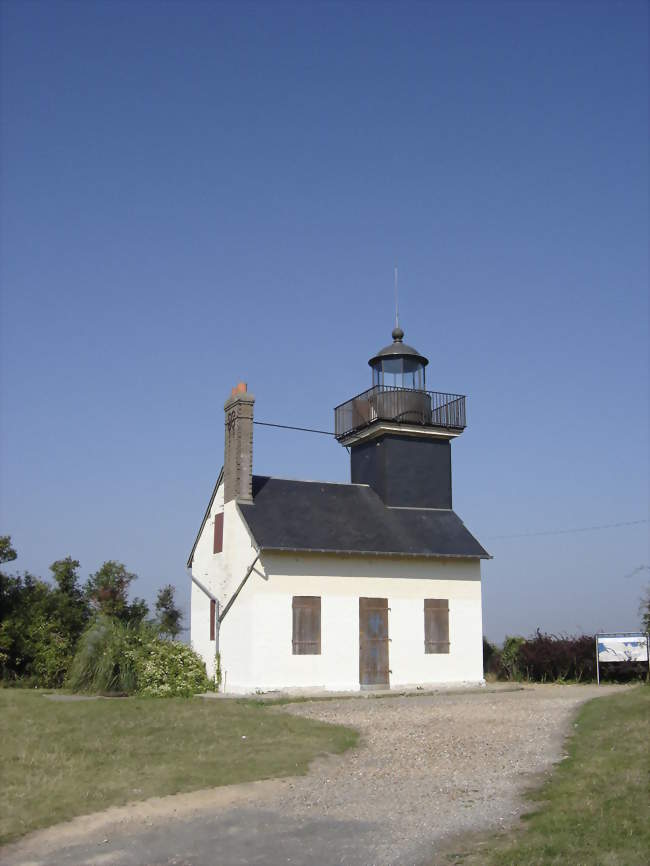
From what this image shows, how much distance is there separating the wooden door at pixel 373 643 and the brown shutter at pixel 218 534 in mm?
4077

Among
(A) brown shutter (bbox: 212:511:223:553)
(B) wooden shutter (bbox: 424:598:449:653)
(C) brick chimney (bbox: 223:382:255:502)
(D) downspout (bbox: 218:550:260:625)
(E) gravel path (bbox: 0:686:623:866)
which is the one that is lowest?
(E) gravel path (bbox: 0:686:623:866)

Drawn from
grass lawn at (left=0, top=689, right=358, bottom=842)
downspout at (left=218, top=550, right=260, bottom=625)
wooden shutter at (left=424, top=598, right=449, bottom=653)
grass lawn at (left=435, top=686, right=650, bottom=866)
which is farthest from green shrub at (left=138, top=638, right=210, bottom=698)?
grass lawn at (left=435, top=686, right=650, bottom=866)

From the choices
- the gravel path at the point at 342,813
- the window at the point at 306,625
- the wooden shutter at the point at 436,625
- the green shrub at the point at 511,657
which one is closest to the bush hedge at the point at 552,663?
the green shrub at the point at 511,657

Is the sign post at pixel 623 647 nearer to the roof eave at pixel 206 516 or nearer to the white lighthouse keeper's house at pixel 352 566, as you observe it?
the white lighthouse keeper's house at pixel 352 566

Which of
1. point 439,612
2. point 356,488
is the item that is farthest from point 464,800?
point 356,488

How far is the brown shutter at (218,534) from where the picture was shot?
879 inches

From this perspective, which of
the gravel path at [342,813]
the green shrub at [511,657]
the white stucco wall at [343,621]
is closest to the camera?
the gravel path at [342,813]

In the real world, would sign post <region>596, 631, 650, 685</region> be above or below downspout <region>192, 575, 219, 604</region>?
below

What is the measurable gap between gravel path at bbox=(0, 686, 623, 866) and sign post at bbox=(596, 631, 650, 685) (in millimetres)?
7881

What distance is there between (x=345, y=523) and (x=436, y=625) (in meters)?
3.31

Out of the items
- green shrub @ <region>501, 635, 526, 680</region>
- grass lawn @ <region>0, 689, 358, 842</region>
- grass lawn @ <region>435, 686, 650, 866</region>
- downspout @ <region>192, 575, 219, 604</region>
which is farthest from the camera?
green shrub @ <region>501, 635, 526, 680</region>

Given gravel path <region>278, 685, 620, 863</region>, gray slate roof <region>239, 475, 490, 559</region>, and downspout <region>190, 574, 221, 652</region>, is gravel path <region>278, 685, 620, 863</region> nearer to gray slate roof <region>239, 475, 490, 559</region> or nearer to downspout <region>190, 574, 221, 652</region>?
gray slate roof <region>239, 475, 490, 559</region>

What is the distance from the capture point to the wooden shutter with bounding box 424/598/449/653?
21203 millimetres

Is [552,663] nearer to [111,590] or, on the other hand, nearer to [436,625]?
[436,625]
